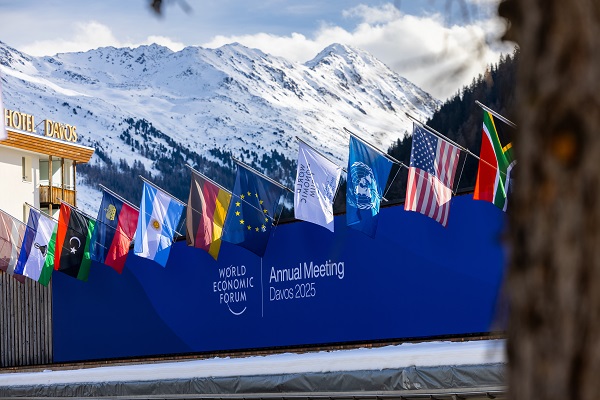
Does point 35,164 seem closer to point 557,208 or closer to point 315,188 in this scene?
point 315,188

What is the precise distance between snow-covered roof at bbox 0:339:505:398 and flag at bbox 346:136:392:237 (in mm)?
2449

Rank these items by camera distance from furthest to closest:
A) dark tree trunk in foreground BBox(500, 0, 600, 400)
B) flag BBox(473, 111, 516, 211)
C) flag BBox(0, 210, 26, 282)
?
flag BBox(0, 210, 26, 282), flag BBox(473, 111, 516, 211), dark tree trunk in foreground BBox(500, 0, 600, 400)

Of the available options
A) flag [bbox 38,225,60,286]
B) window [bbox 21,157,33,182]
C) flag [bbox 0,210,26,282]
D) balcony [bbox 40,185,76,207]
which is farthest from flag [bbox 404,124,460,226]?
balcony [bbox 40,185,76,207]

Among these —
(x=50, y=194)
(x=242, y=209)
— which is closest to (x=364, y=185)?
(x=242, y=209)

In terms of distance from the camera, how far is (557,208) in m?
2.14

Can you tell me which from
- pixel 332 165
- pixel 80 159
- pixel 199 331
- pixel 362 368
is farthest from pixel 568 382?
pixel 80 159

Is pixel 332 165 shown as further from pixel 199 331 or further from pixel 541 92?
pixel 541 92

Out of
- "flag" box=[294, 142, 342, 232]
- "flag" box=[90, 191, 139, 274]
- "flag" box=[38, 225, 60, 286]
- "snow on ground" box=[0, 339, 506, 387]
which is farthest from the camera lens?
"flag" box=[38, 225, 60, 286]

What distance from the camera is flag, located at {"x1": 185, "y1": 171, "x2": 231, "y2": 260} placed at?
24.0m

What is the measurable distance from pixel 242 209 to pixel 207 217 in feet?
3.09

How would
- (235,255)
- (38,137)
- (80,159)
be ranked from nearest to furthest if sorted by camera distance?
(235,255) → (38,137) → (80,159)

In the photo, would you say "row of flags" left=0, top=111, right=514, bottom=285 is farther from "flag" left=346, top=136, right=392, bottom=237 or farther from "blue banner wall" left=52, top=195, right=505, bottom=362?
"blue banner wall" left=52, top=195, right=505, bottom=362

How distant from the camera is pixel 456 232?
20359mm

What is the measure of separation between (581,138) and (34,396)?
861 inches
